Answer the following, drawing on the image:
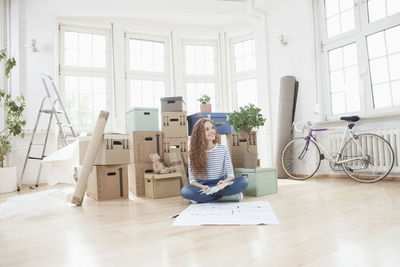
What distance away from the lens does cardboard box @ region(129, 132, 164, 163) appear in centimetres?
344

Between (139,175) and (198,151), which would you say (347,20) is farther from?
(139,175)

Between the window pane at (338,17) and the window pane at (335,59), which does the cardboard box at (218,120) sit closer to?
the window pane at (335,59)

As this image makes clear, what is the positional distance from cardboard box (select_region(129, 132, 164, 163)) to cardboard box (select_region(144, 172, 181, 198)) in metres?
0.24

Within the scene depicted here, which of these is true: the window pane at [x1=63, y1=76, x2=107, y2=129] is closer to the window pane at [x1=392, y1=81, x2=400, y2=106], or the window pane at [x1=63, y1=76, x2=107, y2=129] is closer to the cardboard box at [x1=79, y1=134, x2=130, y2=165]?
the cardboard box at [x1=79, y1=134, x2=130, y2=165]

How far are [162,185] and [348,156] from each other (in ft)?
8.28

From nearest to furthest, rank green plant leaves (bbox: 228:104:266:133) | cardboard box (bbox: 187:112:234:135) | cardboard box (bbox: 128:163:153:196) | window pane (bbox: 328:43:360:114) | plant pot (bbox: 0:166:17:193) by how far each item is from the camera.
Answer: green plant leaves (bbox: 228:104:266:133)
cardboard box (bbox: 128:163:153:196)
cardboard box (bbox: 187:112:234:135)
plant pot (bbox: 0:166:17:193)
window pane (bbox: 328:43:360:114)

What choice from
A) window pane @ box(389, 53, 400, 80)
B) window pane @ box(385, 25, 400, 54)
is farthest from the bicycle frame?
window pane @ box(385, 25, 400, 54)

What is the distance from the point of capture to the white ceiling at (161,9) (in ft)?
16.6

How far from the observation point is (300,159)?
14.7 feet

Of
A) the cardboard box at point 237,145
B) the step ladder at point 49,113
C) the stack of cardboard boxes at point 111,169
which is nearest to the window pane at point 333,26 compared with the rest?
the cardboard box at point 237,145

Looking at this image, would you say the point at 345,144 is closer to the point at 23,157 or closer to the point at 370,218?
the point at 370,218

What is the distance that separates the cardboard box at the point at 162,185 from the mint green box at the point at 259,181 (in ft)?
2.14

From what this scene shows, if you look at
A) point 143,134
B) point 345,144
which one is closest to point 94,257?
point 143,134

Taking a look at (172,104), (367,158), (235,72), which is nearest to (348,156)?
(367,158)
